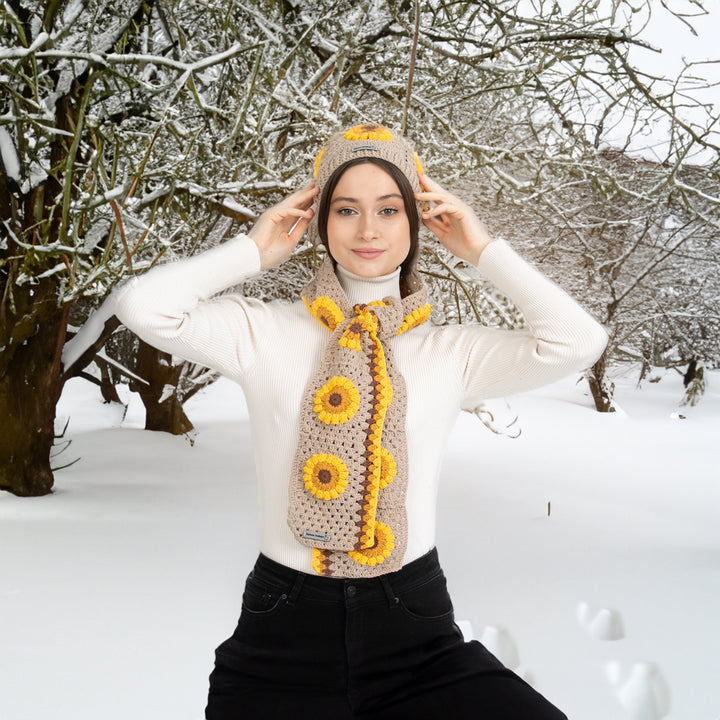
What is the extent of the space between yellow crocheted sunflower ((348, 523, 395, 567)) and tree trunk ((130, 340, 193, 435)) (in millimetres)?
5913

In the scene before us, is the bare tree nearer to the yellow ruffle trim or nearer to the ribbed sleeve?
the ribbed sleeve

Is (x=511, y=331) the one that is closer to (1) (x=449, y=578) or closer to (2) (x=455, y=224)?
(2) (x=455, y=224)

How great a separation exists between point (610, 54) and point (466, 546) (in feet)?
8.93

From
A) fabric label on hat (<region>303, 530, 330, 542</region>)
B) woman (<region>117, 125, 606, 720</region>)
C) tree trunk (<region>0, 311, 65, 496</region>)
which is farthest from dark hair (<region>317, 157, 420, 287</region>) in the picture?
tree trunk (<region>0, 311, 65, 496</region>)

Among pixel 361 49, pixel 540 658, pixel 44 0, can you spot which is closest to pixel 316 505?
pixel 540 658

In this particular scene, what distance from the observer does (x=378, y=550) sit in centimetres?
134

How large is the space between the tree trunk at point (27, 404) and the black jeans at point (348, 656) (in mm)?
3253

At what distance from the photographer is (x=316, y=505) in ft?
4.48

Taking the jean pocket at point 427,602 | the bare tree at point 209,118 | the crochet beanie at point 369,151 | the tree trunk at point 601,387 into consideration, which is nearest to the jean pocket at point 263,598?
the jean pocket at point 427,602

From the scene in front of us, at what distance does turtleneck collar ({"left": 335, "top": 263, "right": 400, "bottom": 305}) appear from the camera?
1532 mm

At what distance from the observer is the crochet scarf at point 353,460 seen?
1.35 meters

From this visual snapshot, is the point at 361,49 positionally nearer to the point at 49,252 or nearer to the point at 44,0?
the point at 44,0

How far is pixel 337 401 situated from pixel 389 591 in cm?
38

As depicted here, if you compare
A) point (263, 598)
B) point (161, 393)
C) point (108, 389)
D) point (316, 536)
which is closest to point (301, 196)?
point (316, 536)
